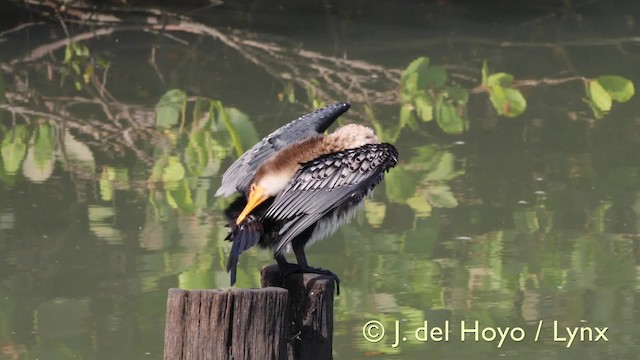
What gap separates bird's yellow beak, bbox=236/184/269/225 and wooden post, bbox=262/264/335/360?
0.22 m

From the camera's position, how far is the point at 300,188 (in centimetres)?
366

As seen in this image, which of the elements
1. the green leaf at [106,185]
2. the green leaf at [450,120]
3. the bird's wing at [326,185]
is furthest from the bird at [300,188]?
the green leaf at [450,120]

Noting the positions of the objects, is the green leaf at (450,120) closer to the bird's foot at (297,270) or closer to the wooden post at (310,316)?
the bird's foot at (297,270)

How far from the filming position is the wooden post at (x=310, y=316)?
3381 mm

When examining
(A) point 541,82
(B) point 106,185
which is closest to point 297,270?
(B) point 106,185

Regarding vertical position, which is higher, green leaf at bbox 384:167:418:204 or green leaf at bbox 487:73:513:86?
green leaf at bbox 487:73:513:86

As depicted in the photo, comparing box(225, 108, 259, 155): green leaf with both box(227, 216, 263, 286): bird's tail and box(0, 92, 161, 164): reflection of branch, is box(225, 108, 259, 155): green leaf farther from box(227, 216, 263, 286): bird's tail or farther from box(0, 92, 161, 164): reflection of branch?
box(227, 216, 263, 286): bird's tail

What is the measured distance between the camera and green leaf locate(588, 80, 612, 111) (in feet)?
26.5

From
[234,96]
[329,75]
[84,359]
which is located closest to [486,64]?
[329,75]

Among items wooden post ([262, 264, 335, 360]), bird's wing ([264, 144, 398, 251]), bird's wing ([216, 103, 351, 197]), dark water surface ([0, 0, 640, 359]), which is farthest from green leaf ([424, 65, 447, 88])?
wooden post ([262, 264, 335, 360])

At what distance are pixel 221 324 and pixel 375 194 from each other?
11.7 feet

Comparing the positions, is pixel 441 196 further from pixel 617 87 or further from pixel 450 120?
pixel 617 87

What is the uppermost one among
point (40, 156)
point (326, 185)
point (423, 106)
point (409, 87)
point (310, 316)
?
point (409, 87)

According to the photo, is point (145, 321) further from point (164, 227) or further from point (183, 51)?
point (183, 51)
